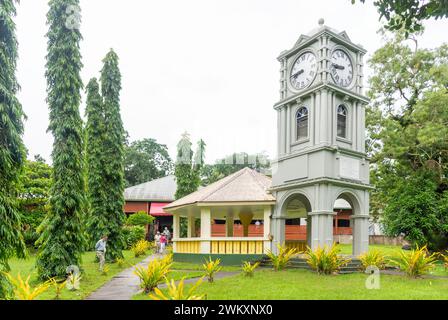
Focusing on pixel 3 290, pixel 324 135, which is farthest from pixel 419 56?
pixel 3 290

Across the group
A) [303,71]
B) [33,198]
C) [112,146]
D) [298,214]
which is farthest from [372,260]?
[33,198]

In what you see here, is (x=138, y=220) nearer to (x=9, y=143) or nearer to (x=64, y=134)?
(x=64, y=134)

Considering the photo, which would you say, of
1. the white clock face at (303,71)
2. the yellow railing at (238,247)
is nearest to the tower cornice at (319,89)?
the white clock face at (303,71)

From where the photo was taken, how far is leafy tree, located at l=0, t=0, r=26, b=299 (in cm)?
845

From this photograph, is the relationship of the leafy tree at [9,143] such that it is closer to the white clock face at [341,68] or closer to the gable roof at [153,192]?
the white clock face at [341,68]

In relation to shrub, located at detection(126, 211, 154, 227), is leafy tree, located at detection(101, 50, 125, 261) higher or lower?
higher

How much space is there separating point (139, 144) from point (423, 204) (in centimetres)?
5024

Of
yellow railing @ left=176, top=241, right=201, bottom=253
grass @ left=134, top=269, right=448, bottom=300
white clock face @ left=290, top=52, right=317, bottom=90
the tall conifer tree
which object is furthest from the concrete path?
white clock face @ left=290, top=52, right=317, bottom=90

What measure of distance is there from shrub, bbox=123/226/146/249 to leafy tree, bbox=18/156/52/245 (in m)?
6.04

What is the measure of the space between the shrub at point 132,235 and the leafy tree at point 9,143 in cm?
2204

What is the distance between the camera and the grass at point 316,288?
10.6 m

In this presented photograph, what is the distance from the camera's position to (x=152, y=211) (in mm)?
39469

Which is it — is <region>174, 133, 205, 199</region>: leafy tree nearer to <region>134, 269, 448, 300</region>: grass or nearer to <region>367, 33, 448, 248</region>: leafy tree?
<region>367, 33, 448, 248</region>: leafy tree

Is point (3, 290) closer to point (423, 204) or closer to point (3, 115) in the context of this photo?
point (3, 115)
